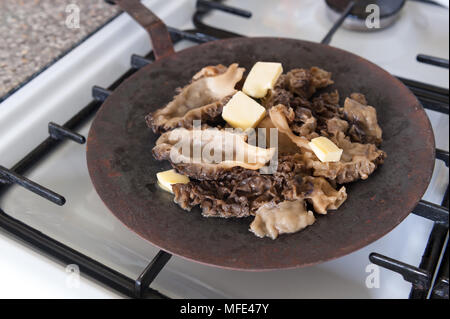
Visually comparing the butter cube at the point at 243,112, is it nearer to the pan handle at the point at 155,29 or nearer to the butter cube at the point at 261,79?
the butter cube at the point at 261,79

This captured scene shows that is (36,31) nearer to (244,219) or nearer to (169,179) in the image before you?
(169,179)

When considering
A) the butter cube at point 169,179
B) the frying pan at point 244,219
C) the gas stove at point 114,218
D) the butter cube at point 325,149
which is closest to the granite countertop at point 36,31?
the gas stove at point 114,218

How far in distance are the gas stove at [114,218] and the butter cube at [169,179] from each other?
10 centimetres

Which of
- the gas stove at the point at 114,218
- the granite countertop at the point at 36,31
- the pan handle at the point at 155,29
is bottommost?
the gas stove at the point at 114,218

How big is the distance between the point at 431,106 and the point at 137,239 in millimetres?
621

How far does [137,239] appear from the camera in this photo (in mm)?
836

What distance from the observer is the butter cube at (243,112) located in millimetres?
787

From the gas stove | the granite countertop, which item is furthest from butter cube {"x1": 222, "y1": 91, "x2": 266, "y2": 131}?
the granite countertop

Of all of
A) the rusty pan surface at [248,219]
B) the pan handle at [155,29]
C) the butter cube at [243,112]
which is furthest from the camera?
the pan handle at [155,29]

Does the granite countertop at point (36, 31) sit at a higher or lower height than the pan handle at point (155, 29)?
higher

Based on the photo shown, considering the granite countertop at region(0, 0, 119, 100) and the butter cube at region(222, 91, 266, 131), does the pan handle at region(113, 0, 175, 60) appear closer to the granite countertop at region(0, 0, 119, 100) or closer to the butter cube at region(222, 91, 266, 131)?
the granite countertop at region(0, 0, 119, 100)

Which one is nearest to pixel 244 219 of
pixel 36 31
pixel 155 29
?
pixel 155 29

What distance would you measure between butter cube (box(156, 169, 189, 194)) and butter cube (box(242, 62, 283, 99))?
0.20m

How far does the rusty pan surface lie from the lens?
2.23ft
